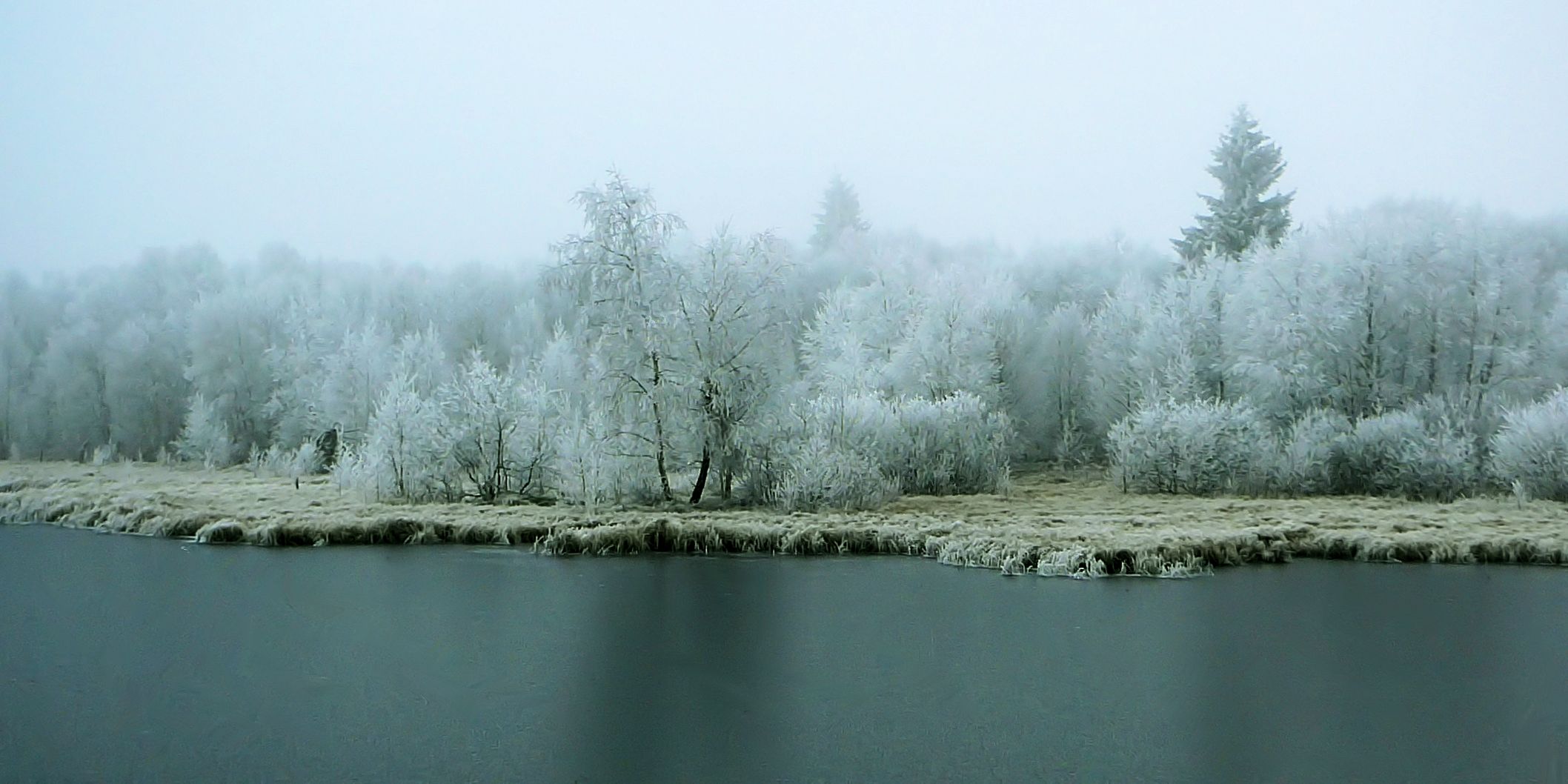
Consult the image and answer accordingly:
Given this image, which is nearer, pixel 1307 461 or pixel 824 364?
pixel 1307 461

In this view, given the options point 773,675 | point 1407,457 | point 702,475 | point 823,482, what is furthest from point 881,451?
point 773,675

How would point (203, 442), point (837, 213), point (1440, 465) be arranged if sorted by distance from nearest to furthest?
point (1440, 465) < point (203, 442) < point (837, 213)

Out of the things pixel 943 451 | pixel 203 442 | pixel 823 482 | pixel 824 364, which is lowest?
pixel 823 482

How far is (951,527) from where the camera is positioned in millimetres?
17422

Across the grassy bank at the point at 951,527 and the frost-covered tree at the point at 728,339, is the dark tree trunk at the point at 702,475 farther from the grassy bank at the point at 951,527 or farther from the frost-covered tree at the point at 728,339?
the grassy bank at the point at 951,527

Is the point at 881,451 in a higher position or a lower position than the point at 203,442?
lower

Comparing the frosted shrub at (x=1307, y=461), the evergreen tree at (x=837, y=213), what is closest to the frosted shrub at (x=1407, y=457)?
the frosted shrub at (x=1307, y=461)

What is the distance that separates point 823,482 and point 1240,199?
22.8 meters

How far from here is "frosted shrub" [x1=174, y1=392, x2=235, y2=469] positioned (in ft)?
94.7

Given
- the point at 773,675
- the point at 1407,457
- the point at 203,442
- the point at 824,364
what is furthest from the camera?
the point at 824,364

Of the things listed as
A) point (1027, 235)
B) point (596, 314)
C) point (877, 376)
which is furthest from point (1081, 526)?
point (1027, 235)

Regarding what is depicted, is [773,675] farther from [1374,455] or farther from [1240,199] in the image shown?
[1240,199]

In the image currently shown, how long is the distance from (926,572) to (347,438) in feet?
62.2

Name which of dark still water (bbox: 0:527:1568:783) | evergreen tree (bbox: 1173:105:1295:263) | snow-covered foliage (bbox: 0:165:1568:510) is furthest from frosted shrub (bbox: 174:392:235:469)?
evergreen tree (bbox: 1173:105:1295:263)
